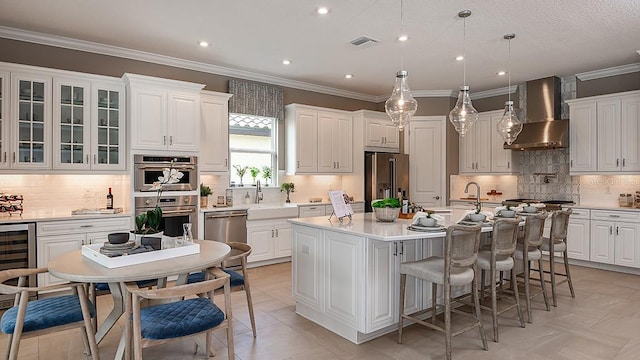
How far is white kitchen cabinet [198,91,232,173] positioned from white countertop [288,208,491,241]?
2.30 meters

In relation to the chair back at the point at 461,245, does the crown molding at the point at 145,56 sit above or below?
above

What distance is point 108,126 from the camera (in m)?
4.67

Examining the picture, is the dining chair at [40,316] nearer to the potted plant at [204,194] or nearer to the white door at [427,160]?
the potted plant at [204,194]

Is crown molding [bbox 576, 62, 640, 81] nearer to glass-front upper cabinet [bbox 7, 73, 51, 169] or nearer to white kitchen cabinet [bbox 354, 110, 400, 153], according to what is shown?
white kitchen cabinet [bbox 354, 110, 400, 153]

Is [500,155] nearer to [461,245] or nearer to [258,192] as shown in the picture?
[258,192]

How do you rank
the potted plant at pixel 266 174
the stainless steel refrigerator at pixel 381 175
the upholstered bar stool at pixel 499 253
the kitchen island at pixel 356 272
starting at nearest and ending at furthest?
the kitchen island at pixel 356 272
the upholstered bar stool at pixel 499 253
the potted plant at pixel 266 174
the stainless steel refrigerator at pixel 381 175

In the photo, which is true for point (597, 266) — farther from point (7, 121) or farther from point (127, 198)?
point (7, 121)

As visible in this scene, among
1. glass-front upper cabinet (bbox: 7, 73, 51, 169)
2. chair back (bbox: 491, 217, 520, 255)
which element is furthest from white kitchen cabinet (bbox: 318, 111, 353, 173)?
glass-front upper cabinet (bbox: 7, 73, 51, 169)

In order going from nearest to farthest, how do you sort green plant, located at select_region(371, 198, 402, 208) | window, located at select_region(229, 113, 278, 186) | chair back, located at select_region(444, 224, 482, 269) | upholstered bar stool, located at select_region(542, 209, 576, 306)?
1. chair back, located at select_region(444, 224, 482, 269)
2. green plant, located at select_region(371, 198, 402, 208)
3. upholstered bar stool, located at select_region(542, 209, 576, 306)
4. window, located at select_region(229, 113, 278, 186)

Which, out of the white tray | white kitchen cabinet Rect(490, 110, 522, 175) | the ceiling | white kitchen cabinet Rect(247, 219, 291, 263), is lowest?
white kitchen cabinet Rect(247, 219, 291, 263)

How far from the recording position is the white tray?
2.38m

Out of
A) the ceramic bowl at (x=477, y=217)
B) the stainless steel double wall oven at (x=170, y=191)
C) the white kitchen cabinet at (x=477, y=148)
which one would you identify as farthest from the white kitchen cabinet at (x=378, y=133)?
the ceramic bowl at (x=477, y=217)

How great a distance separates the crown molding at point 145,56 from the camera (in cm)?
441

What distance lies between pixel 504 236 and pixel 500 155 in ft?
12.9
